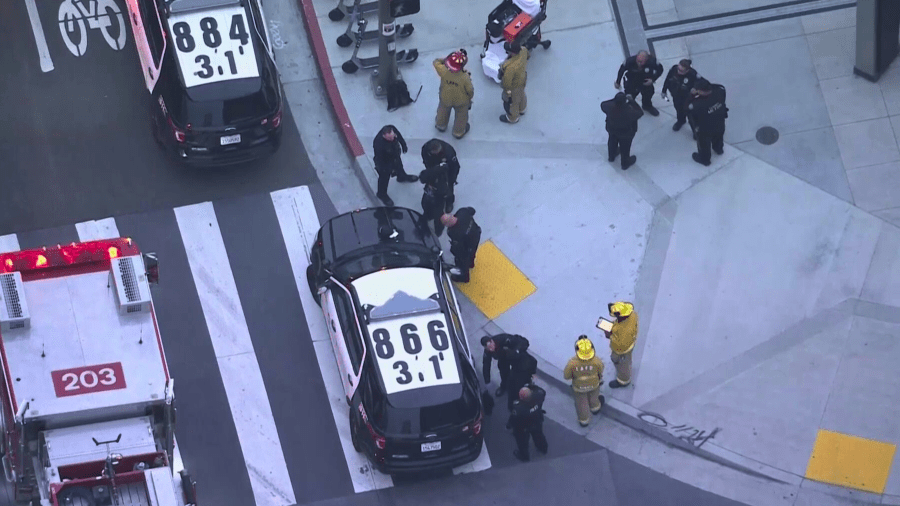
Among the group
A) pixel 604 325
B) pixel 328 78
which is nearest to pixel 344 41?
pixel 328 78

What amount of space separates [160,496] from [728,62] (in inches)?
458

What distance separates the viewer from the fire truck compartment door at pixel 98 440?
1933cm

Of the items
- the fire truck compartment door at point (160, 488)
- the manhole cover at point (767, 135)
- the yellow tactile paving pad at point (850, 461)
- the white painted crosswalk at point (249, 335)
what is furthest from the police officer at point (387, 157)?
the yellow tactile paving pad at point (850, 461)

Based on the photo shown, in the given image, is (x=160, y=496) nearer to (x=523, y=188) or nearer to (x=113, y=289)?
(x=113, y=289)

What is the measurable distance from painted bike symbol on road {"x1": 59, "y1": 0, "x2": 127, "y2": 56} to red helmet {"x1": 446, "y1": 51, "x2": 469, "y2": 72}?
5478 millimetres

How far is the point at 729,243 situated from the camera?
23.4 m

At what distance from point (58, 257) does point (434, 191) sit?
5.41 metres

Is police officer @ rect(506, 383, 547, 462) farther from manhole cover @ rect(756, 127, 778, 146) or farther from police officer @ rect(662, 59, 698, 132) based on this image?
manhole cover @ rect(756, 127, 778, 146)

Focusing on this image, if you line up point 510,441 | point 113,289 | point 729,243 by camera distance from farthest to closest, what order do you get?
point 729,243 → point 510,441 → point 113,289

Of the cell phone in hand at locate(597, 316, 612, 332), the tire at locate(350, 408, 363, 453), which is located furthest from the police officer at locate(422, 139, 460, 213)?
the tire at locate(350, 408, 363, 453)

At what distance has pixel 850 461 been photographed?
2139cm

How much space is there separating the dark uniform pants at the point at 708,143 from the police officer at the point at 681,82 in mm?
455

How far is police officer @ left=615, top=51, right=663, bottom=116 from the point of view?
2384 cm

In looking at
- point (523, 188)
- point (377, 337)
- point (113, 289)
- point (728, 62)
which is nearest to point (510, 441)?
point (377, 337)
